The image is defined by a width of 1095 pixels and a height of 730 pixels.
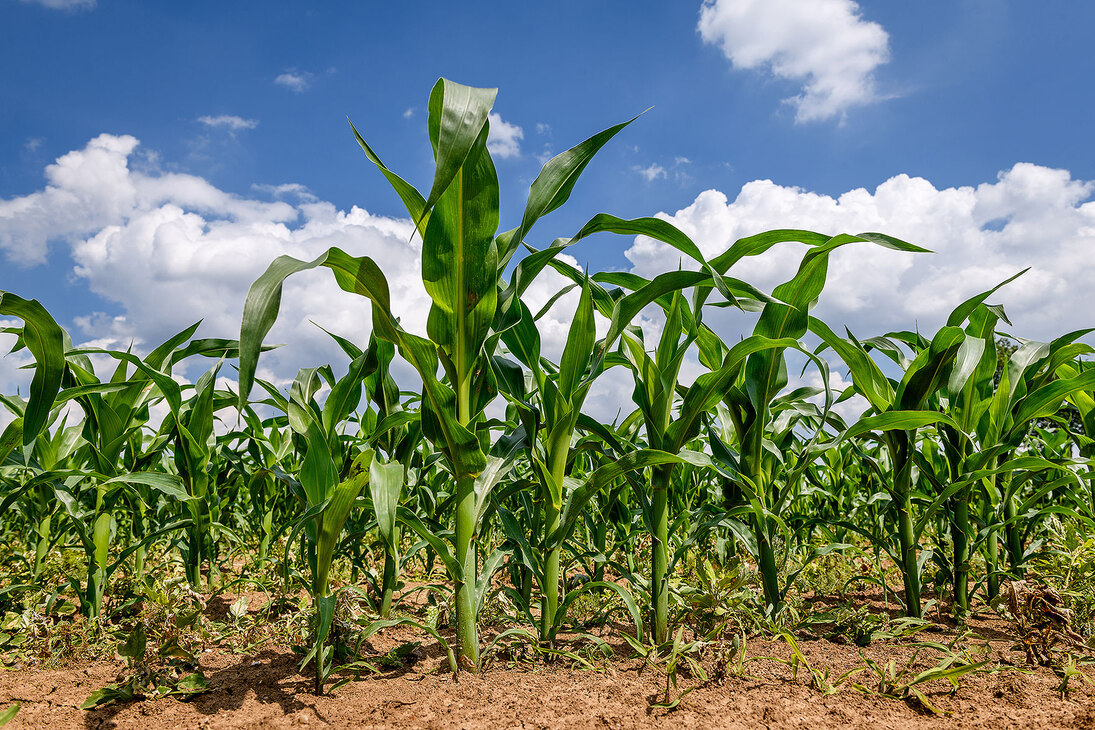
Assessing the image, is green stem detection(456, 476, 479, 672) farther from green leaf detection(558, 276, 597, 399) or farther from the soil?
green leaf detection(558, 276, 597, 399)

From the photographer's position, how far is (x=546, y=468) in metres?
1.60

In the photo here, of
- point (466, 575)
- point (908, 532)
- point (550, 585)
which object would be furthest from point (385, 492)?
point (908, 532)

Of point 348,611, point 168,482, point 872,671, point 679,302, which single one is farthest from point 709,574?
point 168,482

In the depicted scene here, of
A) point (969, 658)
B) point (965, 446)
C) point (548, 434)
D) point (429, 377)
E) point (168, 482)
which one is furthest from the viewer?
point (965, 446)

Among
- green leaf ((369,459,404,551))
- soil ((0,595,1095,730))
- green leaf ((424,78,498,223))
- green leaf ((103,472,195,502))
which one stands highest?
green leaf ((424,78,498,223))

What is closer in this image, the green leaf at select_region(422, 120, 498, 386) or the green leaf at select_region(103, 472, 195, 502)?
the green leaf at select_region(422, 120, 498, 386)

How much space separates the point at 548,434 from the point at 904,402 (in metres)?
1.20

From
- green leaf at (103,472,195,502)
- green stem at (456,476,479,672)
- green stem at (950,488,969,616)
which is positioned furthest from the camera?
green stem at (950,488,969,616)

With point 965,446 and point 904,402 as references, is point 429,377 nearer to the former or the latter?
point 904,402

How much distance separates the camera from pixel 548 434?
1.71 m

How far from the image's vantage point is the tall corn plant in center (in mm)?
1387

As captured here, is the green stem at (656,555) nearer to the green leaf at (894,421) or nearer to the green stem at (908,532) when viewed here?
the green leaf at (894,421)

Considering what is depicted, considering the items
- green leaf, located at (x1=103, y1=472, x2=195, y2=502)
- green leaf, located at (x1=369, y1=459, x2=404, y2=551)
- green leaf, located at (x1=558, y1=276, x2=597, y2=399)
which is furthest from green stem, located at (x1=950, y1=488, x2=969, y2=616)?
green leaf, located at (x1=103, y1=472, x2=195, y2=502)

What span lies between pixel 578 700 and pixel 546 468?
548 mm
